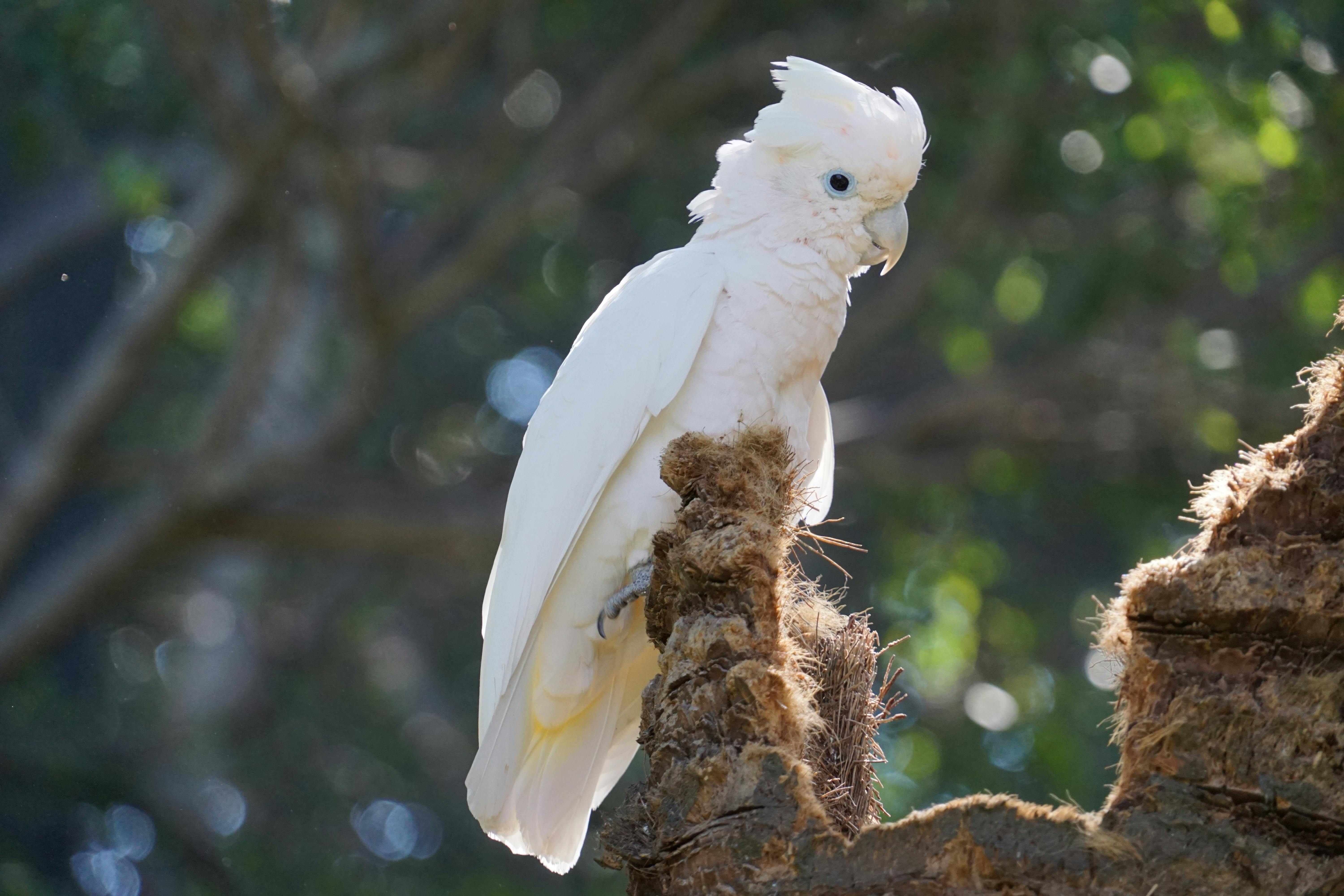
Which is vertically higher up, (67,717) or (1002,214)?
(1002,214)

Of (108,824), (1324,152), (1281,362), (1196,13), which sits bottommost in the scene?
(108,824)

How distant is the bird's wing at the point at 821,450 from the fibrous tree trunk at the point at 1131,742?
40.9 inches

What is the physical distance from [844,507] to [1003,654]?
134 centimetres

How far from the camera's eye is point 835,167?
2641 millimetres

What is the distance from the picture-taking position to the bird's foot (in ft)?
8.28

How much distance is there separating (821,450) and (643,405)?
0.74m

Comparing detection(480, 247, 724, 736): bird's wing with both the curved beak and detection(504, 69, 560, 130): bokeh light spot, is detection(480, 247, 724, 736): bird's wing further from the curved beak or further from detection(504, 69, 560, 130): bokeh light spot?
detection(504, 69, 560, 130): bokeh light spot

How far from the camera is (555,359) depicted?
766 centimetres

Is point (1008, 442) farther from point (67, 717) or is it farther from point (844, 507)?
point (67, 717)

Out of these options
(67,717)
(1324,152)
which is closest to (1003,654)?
(1324,152)

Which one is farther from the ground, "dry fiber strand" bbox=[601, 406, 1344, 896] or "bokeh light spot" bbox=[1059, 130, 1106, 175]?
"dry fiber strand" bbox=[601, 406, 1344, 896]

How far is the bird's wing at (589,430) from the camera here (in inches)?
99.9

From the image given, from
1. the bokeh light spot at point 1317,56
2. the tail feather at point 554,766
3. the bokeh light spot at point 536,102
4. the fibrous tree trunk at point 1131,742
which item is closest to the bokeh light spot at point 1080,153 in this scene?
the bokeh light spot at point 1317,56

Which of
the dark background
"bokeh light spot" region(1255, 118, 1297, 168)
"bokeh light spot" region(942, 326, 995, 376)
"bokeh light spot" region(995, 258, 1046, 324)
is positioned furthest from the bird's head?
"bokeh light spot" region(995, 258, 1046, 324)
